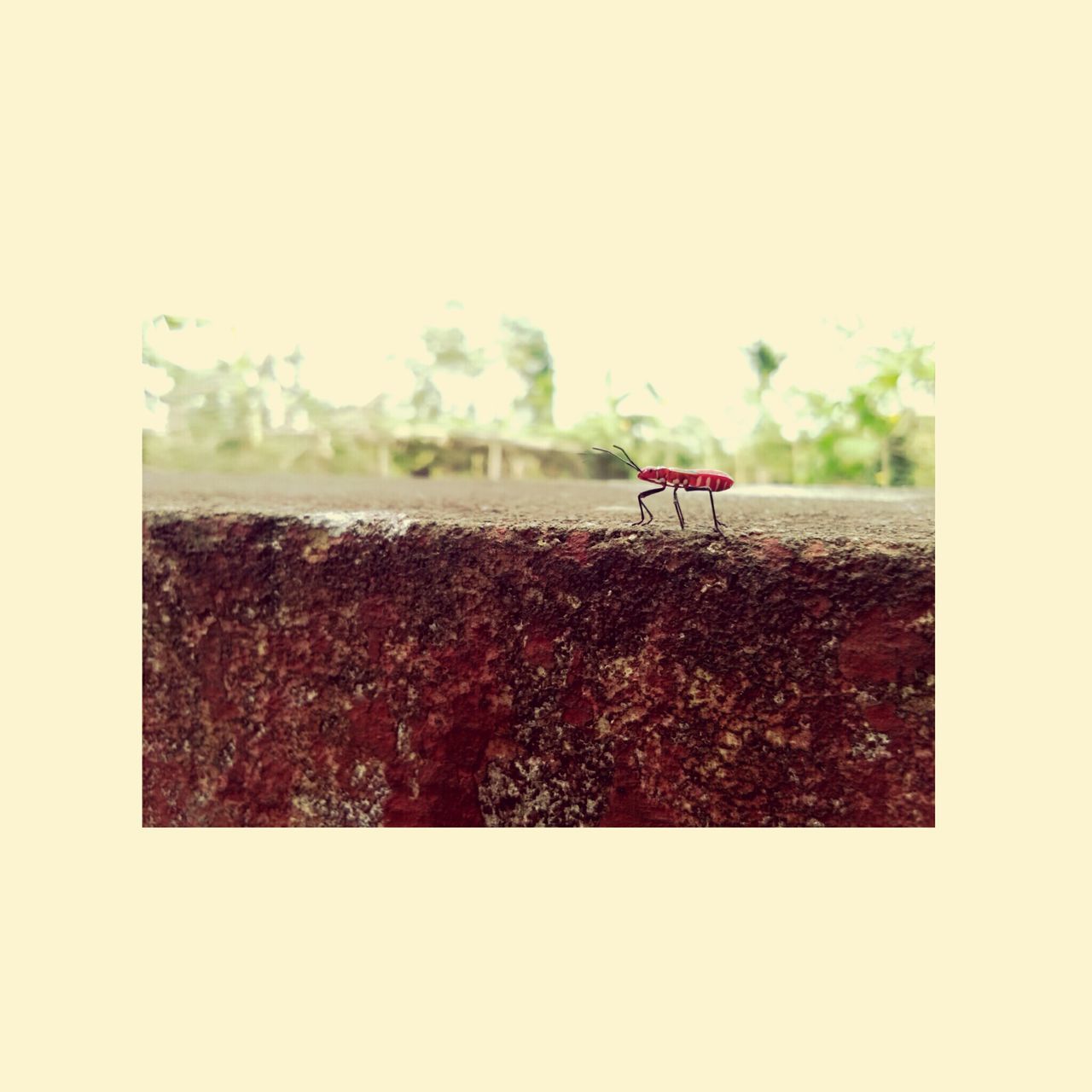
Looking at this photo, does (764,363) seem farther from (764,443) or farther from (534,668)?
(534,668)

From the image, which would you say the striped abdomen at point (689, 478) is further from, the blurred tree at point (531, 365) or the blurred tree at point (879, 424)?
the blurred tree at point (531, 365)

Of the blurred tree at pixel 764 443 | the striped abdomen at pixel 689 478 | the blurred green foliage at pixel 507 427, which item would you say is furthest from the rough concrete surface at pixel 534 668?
the blurred tree at pixel 764 443

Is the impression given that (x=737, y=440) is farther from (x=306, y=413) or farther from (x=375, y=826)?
(x=375, y=826)

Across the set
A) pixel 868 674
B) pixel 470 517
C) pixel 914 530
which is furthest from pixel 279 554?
pixel 914 530

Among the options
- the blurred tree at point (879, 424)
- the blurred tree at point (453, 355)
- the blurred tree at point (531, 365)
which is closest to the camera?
the blurred tree at point (879, 424)

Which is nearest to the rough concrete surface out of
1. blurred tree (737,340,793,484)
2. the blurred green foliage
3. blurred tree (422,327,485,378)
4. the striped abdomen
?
the striped abdomen
